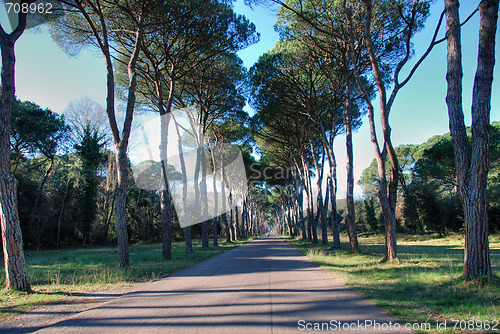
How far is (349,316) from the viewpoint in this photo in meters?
3.77

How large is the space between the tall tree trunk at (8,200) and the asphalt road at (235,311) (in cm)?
235

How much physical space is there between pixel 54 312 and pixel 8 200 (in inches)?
112

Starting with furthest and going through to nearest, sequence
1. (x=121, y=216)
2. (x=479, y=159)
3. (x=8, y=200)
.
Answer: (x=121, y=216) < (x=8, y=200) < (x=479, y=159)

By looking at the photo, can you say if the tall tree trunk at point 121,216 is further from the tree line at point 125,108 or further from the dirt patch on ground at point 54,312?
the dirt patch on ground at point 54,312

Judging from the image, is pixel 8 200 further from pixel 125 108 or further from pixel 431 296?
pixel 125 108

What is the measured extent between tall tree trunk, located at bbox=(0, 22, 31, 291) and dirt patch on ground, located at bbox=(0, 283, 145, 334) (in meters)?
1.32

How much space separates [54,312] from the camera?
4.23 metres

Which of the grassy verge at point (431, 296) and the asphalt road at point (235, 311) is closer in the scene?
the asphalt road at point (235, 311)

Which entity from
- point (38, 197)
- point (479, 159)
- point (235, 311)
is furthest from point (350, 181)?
point (38, 197)

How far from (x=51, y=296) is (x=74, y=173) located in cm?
2445

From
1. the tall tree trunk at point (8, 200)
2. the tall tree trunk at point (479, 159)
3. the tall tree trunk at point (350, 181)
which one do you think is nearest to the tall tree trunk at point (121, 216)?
the tall tree trunk at point (8, 200)

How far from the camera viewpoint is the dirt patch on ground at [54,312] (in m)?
3.57

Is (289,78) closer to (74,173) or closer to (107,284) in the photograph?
(107,284)

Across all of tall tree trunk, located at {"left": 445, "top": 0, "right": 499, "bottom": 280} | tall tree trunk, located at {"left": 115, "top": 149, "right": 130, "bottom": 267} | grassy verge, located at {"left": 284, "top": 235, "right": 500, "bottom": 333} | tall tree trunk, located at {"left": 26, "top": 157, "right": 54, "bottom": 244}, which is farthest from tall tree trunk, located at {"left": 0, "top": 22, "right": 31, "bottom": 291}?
tall tree trunk, located at {"left": 26, "top": 157, "right": 54, "bottom": 244}
